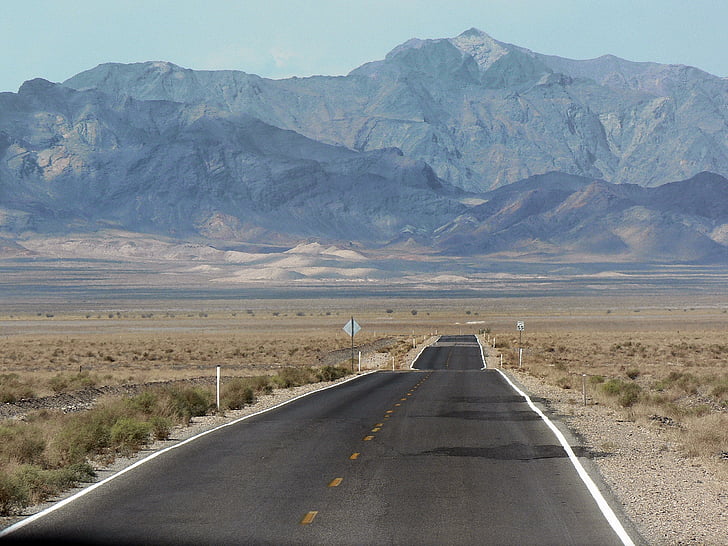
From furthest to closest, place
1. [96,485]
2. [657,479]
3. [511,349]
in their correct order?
[511,349] → [657,479] → [96,485]

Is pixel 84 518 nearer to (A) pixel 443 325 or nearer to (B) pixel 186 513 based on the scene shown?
(B) pixel 186 513

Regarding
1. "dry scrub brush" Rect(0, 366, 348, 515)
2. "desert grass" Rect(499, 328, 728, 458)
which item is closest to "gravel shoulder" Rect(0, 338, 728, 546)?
"dry scrub brush" Rect(0, 366, 348, 515)

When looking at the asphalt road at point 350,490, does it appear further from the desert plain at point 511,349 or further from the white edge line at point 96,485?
the desert plain at point 511,349

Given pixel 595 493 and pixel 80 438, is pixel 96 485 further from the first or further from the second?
pixel 595 493

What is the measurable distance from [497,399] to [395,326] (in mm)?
79808

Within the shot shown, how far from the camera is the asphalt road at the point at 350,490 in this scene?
1073 cm

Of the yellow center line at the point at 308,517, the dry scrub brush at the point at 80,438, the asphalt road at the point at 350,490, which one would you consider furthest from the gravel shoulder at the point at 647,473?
the yellow center line at the point at 308,517

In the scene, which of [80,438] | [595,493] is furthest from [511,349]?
[595,493]

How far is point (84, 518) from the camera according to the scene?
11484mm

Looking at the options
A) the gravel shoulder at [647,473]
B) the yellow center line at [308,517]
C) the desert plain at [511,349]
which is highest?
the yellow center line at [308,517]

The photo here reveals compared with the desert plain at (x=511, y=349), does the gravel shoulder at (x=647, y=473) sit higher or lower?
higher

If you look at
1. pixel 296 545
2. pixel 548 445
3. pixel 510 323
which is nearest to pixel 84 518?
pixel 296 545

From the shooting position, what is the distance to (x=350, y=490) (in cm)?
1322

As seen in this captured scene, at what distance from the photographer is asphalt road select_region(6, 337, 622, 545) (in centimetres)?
1073
